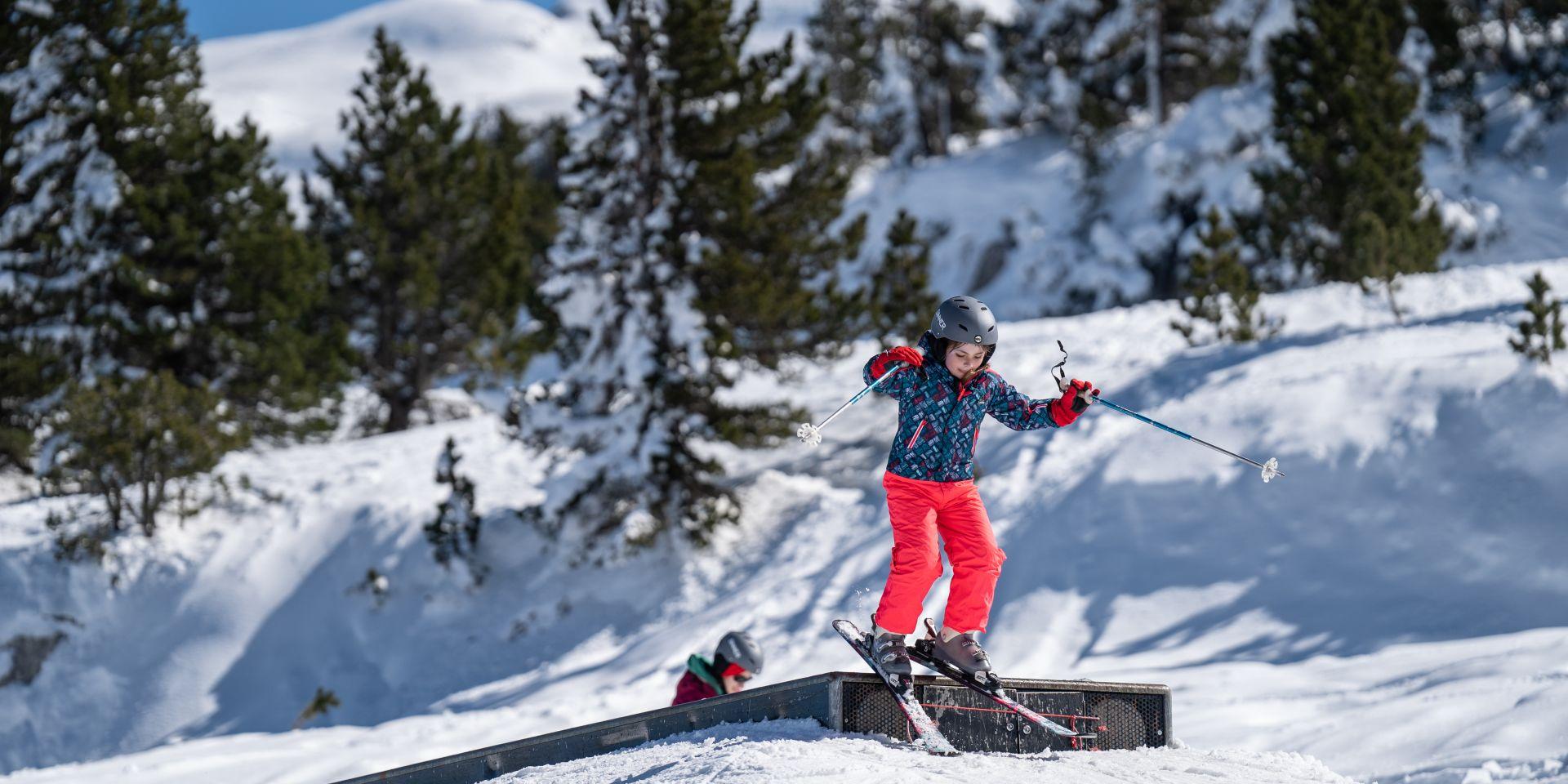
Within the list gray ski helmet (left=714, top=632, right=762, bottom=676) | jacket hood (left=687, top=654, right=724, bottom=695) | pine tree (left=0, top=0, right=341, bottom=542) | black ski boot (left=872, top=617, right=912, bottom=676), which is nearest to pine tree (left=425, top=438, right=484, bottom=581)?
pine tree (left=0, top=0, right=341, bottom=542)

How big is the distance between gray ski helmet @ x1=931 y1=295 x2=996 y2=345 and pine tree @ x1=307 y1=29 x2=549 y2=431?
1733 centimetres

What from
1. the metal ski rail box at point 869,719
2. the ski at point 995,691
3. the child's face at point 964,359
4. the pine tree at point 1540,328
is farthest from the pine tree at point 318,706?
the pine tree at point 1540,328

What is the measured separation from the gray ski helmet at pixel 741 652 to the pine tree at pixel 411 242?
50.2 ft

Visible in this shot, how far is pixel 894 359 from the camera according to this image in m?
5.40

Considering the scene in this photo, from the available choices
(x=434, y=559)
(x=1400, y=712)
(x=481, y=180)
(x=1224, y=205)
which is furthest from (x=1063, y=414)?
(x=1224, y=205)

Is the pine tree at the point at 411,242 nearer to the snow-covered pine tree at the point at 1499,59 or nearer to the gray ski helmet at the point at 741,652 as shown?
the gray ski helmet at the point at 741,652

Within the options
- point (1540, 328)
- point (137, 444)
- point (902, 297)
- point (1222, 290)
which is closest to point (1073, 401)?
point (1540, 328)

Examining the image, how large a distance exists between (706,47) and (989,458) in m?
6.01

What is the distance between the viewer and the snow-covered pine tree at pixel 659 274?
15.5 meters

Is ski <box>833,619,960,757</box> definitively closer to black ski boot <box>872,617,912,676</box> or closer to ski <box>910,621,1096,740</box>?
black ski boot <box>872,617,912,676</box>

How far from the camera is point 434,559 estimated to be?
16391 mm

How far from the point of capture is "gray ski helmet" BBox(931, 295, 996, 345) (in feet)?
17.1

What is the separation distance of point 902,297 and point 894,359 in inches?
405

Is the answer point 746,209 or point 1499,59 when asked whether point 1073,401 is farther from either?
point 1499,59
